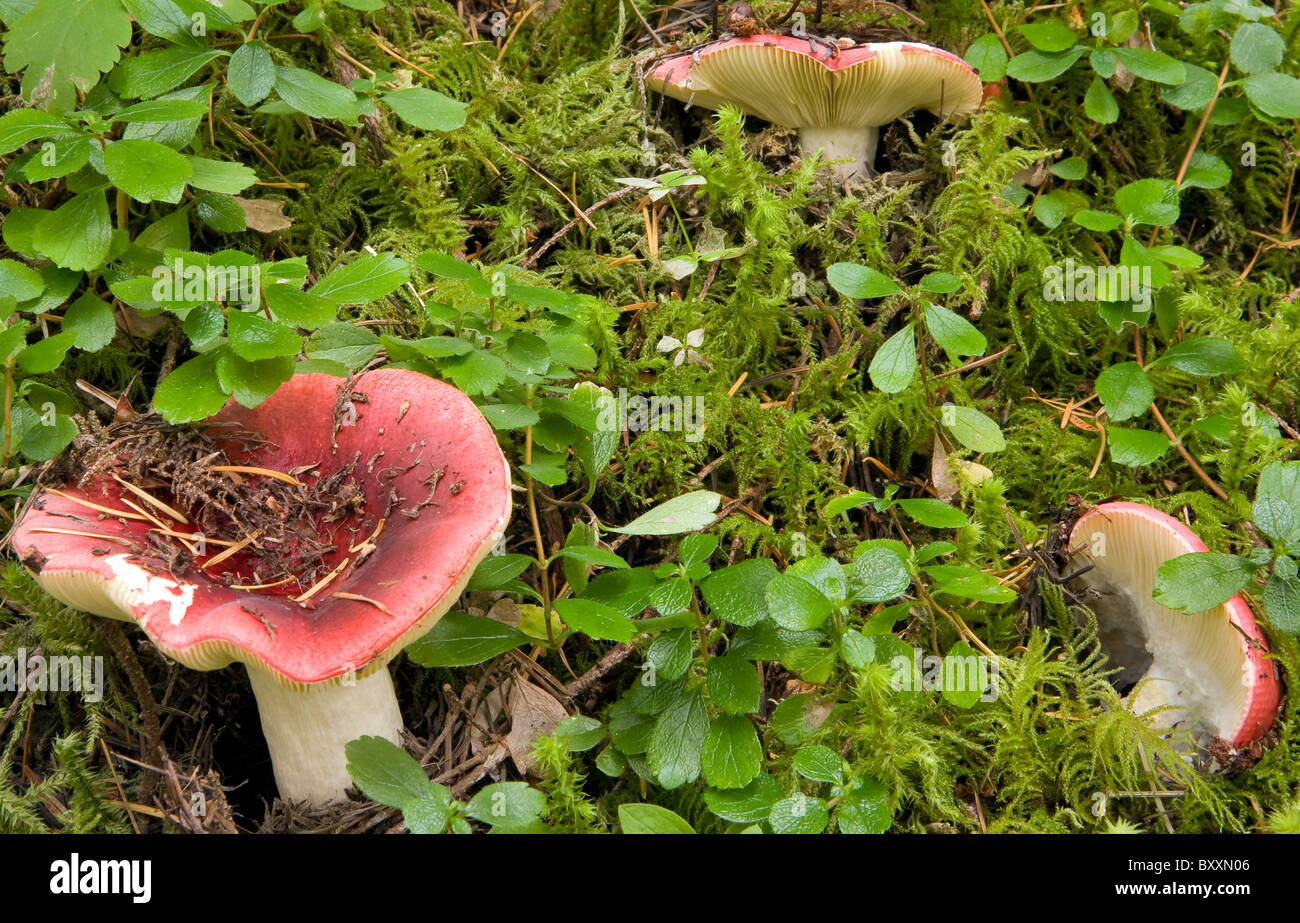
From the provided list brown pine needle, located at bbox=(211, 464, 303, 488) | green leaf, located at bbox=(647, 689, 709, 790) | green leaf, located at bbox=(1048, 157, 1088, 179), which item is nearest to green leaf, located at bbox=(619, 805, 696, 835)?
green leaf, located at bbox=(647, 689, 709, 790)

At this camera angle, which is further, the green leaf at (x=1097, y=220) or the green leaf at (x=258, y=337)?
the green leaf at (x=1097, y=220)

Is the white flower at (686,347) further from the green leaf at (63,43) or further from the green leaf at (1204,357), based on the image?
the green leaf at (63,43)

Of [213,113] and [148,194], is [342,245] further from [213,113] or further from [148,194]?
[148,194]

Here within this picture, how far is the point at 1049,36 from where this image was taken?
3596 mm

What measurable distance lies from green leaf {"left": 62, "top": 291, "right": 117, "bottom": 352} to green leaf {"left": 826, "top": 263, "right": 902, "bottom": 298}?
2.07 meters

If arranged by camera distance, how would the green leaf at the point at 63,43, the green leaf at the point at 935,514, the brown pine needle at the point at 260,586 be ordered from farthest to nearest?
the green leaf at the point at 63,43
the green leaf at the point at 935,514
the brown pine needle at the point at 260,586

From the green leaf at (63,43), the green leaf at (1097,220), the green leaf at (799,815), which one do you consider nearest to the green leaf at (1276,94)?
the green leaf at (1097,220)

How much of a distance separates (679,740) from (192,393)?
4.73 ft

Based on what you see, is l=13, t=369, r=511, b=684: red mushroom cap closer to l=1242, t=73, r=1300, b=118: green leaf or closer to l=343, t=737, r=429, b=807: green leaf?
l=343, t=737, r=429, b=807: green leaf

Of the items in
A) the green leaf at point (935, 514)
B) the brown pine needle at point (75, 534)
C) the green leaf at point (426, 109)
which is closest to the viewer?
the brown pine needle at point (75, 534)

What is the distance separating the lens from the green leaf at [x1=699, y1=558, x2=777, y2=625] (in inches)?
95.3

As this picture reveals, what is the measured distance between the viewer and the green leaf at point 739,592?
2.42 m

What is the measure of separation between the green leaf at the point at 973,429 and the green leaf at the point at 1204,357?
0.61 meters

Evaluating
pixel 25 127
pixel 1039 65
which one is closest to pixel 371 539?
pixel 25 127
